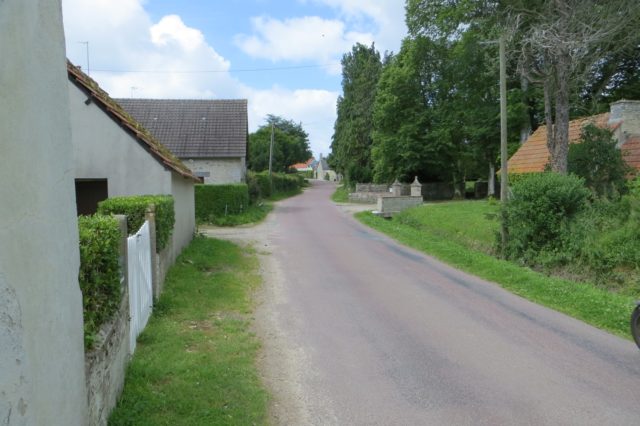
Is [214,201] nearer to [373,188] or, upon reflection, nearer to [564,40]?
[564,40]

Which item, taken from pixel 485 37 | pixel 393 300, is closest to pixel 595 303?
pixel 393 300

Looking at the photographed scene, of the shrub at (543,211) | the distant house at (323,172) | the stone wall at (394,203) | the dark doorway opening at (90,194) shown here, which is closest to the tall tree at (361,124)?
the stone wall at (394,203)

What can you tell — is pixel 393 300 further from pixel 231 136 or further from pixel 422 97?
pixel 422 97

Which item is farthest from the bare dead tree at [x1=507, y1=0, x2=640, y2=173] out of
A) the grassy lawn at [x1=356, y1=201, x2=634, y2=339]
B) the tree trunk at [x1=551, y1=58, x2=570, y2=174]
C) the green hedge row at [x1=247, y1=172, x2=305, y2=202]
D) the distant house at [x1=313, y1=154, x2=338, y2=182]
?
the distant house at [x1=313, y1=154, x2=338, y2=182]

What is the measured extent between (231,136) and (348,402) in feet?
89.0

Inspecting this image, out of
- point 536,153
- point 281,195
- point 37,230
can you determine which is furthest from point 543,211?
point 281,195

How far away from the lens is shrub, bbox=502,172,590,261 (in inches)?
568

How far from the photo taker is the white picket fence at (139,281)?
6.46 meters

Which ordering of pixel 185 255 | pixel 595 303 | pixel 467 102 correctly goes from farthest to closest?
pixel 467 102 < pixel 185 255 < pixel 595 303

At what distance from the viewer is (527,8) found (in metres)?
24.2

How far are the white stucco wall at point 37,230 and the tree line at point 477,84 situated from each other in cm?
2086

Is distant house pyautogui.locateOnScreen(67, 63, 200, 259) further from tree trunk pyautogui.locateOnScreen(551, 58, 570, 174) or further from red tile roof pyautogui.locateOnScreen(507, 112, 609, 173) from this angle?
red tile roof pyautogui.locateOnScreen(507, 112, 609, 173)

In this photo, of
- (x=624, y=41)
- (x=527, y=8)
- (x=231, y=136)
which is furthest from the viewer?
(x=231, y=136)

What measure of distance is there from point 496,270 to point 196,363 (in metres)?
9.13
